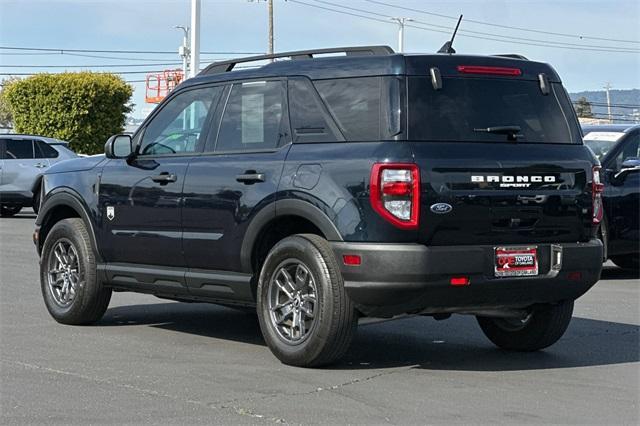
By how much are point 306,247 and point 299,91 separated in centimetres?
116

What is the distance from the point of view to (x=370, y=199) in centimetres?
730

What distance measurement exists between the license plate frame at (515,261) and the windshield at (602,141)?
256 inches

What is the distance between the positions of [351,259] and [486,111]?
1380mm

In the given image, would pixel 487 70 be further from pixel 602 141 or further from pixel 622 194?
pixel 602 141

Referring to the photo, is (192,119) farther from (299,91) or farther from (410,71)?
(410,71)

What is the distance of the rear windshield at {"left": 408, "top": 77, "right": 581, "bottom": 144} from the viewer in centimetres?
757

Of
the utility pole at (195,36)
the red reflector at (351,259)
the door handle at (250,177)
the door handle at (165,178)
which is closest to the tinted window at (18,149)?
the utility pole at (195,36)

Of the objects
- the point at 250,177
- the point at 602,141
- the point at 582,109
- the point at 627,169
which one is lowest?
the point at 250,177

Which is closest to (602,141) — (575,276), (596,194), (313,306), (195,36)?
(596,194)

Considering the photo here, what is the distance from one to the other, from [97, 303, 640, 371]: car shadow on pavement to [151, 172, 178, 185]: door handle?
Answer: 1299mm

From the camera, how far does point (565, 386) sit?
7.39 meters

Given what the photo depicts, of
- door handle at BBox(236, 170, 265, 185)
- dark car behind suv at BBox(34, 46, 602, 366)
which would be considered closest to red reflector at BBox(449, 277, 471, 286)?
dark car behind suv at BBox(34, 46, 602, 366)

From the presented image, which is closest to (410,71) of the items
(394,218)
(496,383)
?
(394,218)

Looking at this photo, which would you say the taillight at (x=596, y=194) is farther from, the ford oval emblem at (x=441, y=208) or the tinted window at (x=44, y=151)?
the tinted window at (x=44, y=151)
